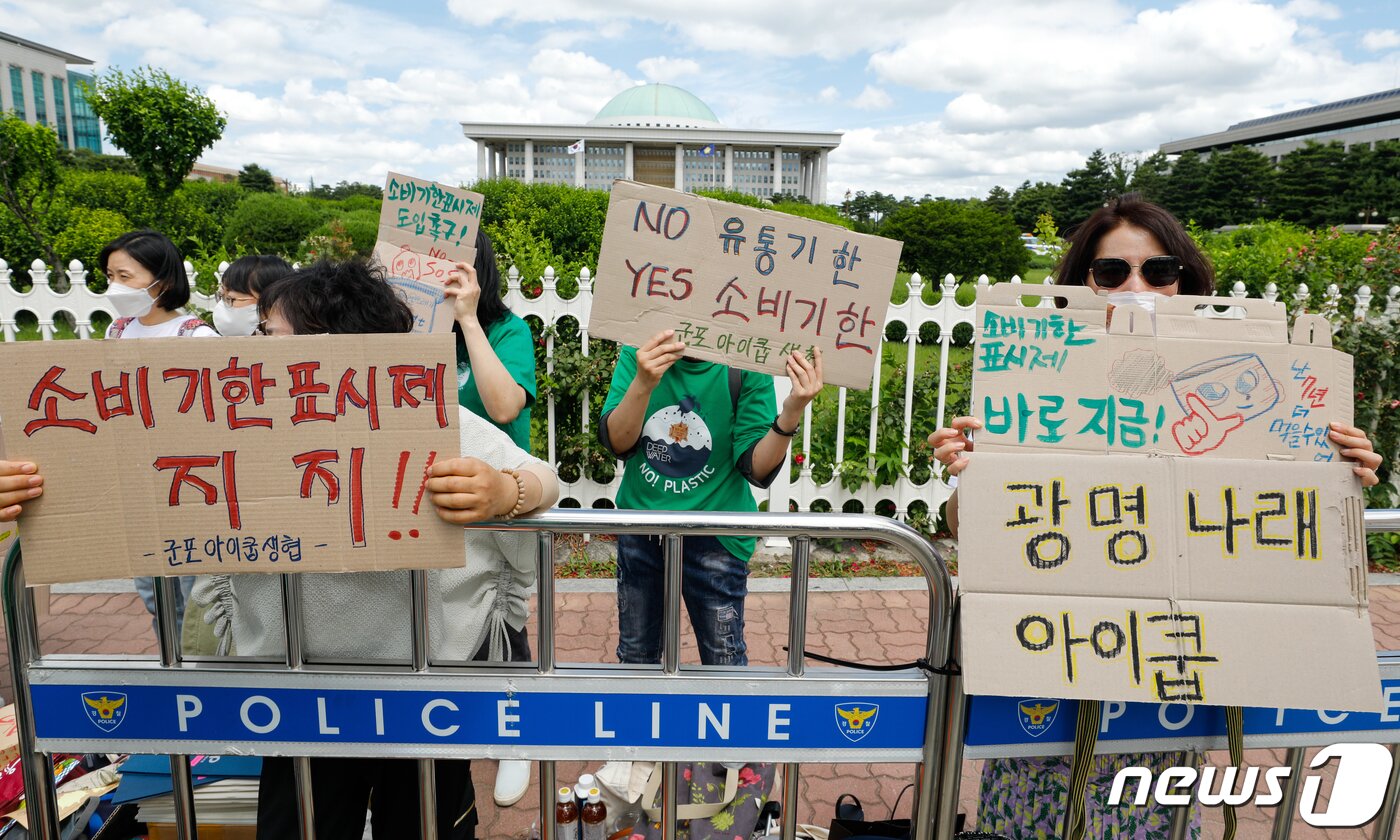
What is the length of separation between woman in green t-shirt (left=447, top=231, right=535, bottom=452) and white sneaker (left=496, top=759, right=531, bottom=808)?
1.20 meters

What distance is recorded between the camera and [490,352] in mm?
2344

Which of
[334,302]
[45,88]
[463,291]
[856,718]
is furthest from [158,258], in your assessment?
[45,88]

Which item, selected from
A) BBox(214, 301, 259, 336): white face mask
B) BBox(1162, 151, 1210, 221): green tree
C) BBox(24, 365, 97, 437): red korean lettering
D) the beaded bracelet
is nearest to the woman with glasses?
BBox(214, 301, 259, 336): white face mask

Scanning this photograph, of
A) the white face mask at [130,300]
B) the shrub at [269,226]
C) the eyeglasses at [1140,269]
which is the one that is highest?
the shrub at [269,226]

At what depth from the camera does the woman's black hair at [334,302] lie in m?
1.56

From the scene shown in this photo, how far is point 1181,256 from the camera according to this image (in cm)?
195

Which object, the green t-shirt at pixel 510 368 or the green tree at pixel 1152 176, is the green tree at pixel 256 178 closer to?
the green tree at pixel 1152 176

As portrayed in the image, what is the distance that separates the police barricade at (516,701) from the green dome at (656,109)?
231 feet

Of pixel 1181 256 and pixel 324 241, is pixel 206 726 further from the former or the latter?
pixel 324 241

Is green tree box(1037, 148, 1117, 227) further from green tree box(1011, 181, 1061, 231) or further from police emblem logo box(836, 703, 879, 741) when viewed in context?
police emblem logo box(836, 703, 879, 741)

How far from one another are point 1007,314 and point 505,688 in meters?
1.17

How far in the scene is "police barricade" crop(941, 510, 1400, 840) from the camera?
5.09ft

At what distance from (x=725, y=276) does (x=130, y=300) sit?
2.66 m

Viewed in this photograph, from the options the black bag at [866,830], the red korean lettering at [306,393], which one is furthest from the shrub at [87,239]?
the black bag at [866,830]
